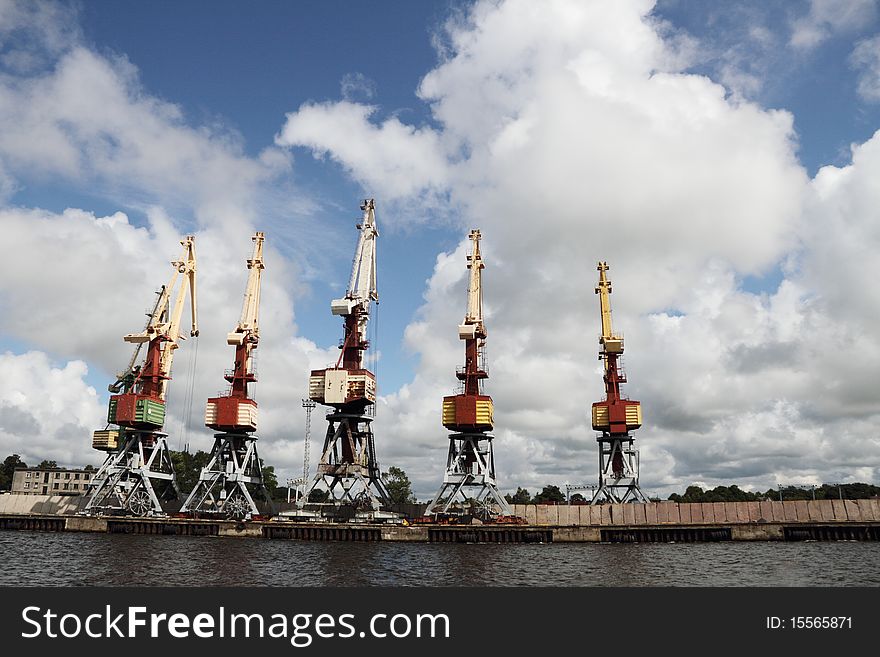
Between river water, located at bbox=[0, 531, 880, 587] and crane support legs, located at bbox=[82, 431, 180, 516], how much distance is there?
21.7 meters

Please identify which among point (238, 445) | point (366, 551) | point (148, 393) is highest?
point (148, 393)

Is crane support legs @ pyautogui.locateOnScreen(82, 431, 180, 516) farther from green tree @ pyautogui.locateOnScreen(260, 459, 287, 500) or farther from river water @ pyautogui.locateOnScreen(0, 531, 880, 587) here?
green tree @ pyautogui.locateOnScreen(260, 459, 287, 500)

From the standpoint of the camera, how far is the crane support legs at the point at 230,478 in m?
104

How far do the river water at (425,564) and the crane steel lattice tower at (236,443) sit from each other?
2285 cm

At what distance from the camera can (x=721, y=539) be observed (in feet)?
281

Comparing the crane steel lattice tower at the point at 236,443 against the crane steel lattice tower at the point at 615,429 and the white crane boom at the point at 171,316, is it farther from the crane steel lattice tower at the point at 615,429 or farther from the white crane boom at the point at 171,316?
the crane steel lattice tower at the point at 615,429

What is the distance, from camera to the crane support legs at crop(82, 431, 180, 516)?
104375 mm

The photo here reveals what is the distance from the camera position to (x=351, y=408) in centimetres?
10425

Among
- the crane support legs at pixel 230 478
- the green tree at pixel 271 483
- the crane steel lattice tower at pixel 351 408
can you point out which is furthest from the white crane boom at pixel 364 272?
the green tree at pixel 271 483

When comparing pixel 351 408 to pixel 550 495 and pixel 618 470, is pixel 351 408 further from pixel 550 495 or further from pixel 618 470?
pixel 550 495

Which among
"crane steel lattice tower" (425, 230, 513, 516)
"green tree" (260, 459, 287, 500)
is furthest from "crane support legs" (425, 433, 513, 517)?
"green tree" (260, 459, 287, 500)
